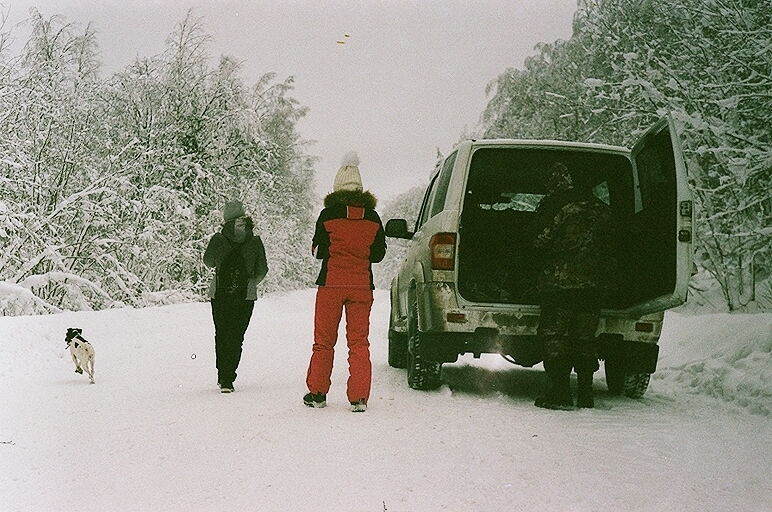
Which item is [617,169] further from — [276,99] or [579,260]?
[276,99]

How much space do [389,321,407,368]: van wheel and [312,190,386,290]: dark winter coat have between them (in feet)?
9.45

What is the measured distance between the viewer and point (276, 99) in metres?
25.0

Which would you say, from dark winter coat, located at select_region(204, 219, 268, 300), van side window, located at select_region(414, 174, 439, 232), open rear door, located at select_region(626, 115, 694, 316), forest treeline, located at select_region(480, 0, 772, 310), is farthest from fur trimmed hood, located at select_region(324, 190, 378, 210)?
forest treeline, located at select_region(480, 0, 772, 310)

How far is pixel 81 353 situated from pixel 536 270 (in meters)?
4.61

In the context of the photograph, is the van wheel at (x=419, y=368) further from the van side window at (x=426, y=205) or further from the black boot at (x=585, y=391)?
the van side window at (x=426, y=205)

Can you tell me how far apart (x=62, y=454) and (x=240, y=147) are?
1926 cm

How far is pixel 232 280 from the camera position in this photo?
6.69m

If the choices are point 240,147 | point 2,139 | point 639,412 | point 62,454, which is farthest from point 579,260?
point 240,147

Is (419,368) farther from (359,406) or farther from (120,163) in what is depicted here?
(120,163)

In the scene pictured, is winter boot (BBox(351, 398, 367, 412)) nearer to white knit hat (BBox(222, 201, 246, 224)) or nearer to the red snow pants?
the red snow pants

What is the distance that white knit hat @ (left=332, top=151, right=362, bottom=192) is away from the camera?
17.7 feet

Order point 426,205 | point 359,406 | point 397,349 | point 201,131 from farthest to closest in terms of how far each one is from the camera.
→ point 201,131 → point 397,349 → point 426,205 → point 359,406

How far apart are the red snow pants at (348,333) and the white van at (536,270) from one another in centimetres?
68

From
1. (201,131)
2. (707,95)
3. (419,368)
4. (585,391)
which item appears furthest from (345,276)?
(201,131)
